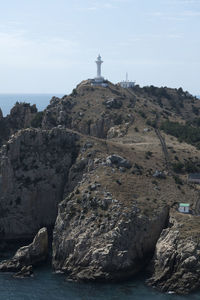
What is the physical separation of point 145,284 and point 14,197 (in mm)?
32412

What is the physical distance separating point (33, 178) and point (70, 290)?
29.6 m

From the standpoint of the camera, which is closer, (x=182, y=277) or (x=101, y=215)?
(x=182, y=277)

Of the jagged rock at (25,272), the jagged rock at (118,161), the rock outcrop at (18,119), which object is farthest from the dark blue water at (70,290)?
the rock outcrop at (18,119)

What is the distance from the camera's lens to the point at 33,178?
93.9 metres

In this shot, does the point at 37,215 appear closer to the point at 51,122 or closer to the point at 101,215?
the point at 101,215

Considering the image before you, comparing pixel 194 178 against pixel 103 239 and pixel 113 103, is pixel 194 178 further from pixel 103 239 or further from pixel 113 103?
pixel 113 103

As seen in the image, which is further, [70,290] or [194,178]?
[194,178]

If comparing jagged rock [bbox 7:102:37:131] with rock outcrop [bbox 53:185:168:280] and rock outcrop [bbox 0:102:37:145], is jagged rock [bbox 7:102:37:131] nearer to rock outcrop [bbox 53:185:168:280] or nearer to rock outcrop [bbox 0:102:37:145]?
rock outcrop [bbox 0:102:37:145]

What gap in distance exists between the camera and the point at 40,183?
307 feet

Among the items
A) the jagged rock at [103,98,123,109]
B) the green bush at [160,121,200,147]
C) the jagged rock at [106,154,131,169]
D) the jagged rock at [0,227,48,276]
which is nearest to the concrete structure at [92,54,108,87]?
the jagged rock at [103,98,123,109]

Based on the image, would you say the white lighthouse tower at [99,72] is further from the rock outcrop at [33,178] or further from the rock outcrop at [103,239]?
the rock outcrop at [103,239]

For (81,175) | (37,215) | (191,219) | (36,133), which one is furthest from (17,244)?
(191,219)

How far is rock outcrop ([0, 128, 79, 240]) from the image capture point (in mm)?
90250

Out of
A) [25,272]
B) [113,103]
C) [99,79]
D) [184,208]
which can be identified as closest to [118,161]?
[184,208]
